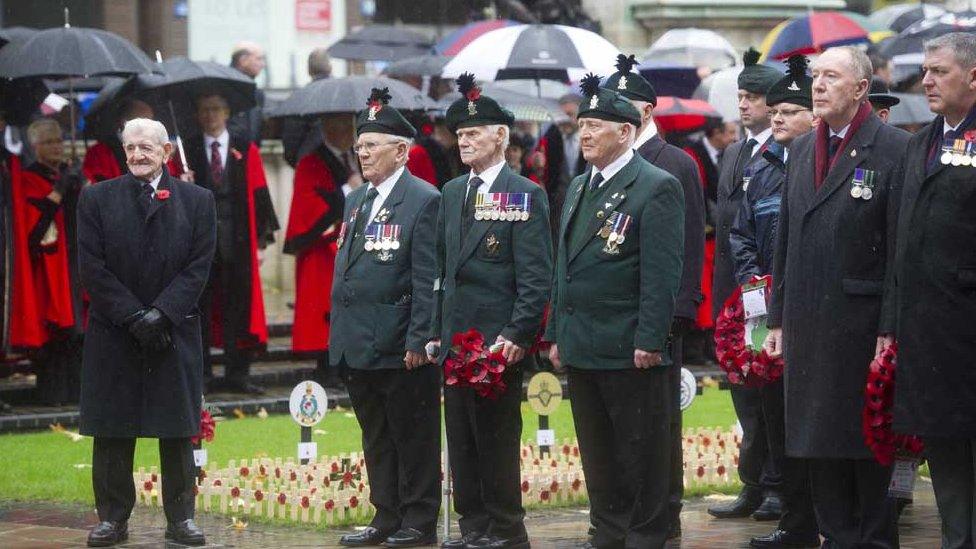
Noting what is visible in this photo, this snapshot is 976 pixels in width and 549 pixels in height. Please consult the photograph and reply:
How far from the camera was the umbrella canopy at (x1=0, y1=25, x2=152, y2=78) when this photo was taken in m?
13.9

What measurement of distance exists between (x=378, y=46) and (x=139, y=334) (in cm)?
1155

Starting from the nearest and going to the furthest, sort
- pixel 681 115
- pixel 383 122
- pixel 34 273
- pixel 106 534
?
pixel 106 534, pixel 383 122, pixel 34 273, pixel 681 115

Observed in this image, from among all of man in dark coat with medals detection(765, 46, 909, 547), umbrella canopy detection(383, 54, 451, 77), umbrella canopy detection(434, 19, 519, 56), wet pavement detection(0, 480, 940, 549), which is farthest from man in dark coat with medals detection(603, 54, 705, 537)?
umbrella canopy detection(434, 19, 519, 56)

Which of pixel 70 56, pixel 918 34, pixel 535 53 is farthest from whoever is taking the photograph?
pixel 918 34

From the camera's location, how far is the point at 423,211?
392 inches

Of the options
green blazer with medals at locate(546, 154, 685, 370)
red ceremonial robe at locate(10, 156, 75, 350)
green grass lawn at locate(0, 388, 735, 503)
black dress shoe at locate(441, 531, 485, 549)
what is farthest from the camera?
red ceremonial robe at locate(10, 156, 75, 350)

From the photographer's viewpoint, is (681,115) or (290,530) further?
(681,115)

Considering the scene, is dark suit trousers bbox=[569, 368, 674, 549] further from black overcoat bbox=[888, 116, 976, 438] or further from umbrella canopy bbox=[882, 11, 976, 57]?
umbrella canopy bbox=[882, 11, 976, 57]

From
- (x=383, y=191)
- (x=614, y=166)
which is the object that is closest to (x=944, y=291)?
(x=614, y=166)

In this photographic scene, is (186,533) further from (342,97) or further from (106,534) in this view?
(342,97)

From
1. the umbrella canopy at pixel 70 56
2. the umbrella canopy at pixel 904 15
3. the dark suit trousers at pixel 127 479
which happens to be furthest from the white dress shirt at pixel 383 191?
the umbrella canopy at pixel 904 15

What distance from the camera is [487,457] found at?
957 centimetres

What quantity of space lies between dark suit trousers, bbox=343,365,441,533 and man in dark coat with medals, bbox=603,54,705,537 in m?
1.16

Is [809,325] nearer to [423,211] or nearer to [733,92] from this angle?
[423,211]
